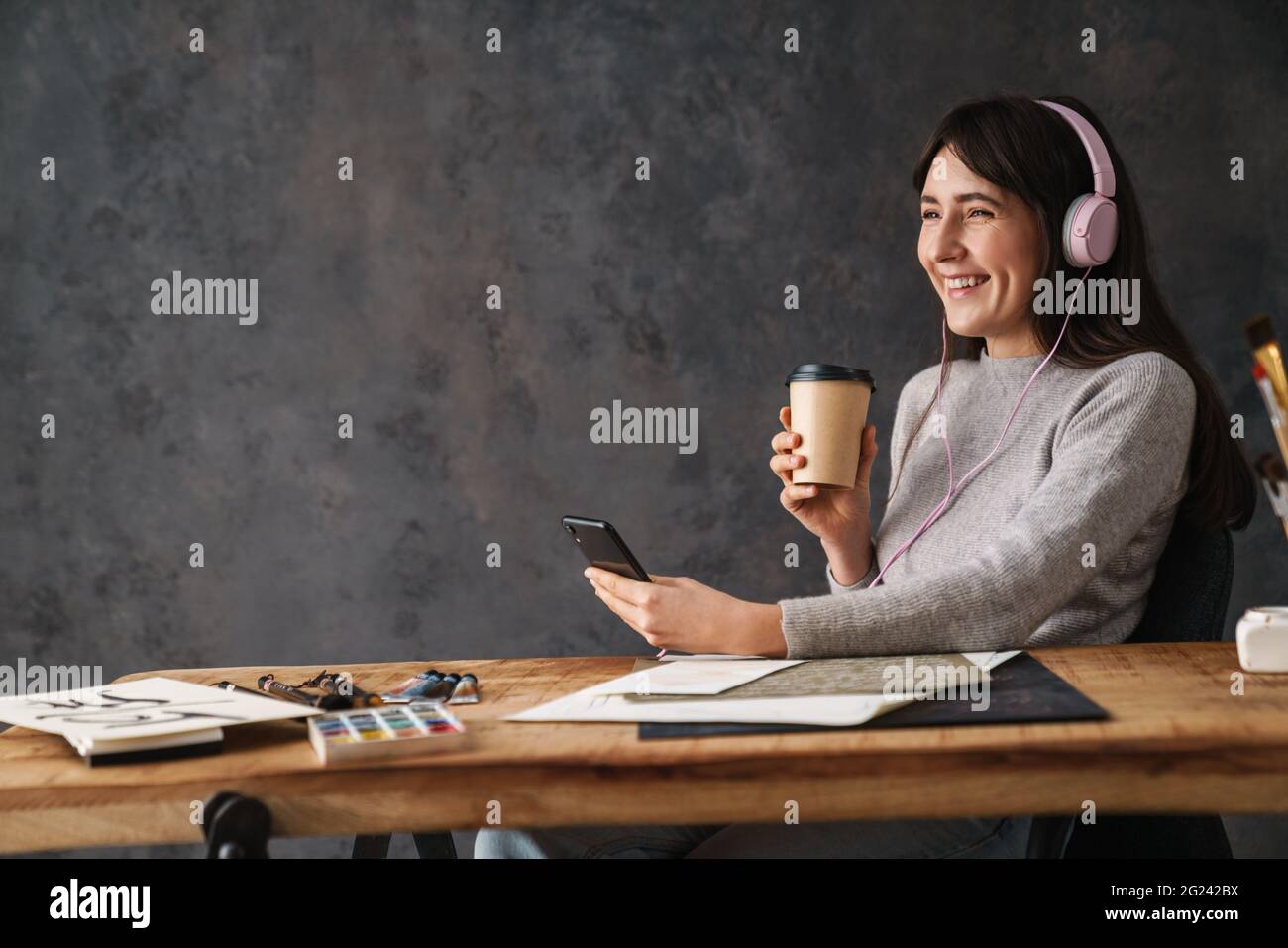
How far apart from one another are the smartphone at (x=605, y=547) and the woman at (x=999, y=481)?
0.03m

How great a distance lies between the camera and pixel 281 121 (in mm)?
2598

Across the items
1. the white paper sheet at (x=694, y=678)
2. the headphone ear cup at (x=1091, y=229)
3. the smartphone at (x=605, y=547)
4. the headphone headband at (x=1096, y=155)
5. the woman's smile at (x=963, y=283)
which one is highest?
the headphone headband at (x=1096, y=155)

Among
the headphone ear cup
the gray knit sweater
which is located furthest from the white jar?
the headphone ear cup

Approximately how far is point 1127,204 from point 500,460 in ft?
5.04

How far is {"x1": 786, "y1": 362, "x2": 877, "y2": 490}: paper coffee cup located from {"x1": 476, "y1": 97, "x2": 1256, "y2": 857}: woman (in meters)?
0.03

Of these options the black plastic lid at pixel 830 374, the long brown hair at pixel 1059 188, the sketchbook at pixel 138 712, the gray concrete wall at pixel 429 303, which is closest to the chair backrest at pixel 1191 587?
the long brown hair at pixel 1059 188

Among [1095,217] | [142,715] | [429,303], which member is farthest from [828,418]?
[429,303]

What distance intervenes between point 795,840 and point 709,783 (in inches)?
14.7

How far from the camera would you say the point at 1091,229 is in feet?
4.89

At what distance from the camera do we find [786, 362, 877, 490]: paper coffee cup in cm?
136

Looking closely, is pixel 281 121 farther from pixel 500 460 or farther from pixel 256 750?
pixel 256 750

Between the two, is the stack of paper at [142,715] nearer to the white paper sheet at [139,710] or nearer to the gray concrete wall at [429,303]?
the white paper sheet at [139,710]

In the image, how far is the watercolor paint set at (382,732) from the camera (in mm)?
874
